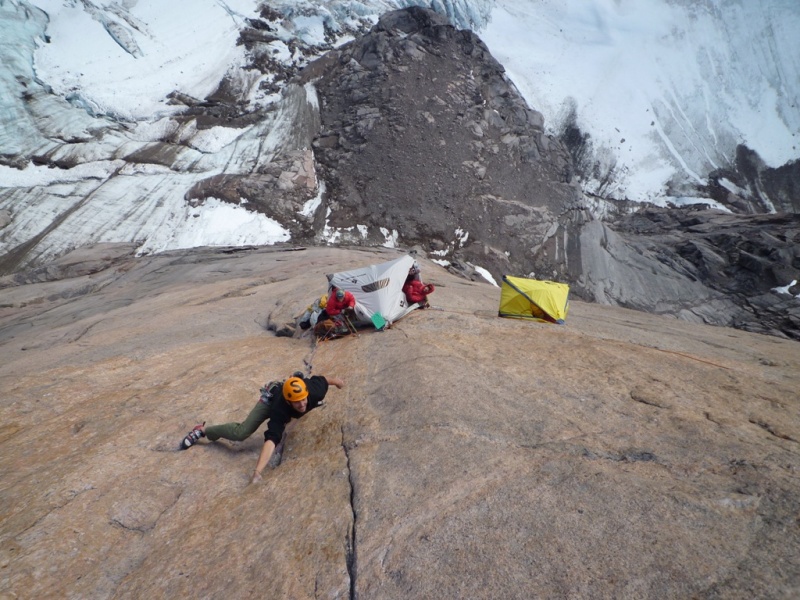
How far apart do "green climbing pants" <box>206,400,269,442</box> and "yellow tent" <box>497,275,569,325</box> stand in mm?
7163

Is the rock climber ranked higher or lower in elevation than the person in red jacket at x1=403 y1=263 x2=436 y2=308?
lower

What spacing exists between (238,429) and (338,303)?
4490 millimetres

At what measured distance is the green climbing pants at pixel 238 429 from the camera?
18.7 feet

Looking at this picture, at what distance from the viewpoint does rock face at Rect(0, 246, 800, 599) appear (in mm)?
3584

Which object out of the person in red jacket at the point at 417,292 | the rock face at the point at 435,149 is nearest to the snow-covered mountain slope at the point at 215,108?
the rock face at the point at 435,149

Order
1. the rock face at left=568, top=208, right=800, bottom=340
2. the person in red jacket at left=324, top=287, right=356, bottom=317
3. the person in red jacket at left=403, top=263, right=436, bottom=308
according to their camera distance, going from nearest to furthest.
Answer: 1. the person in red jacket at left=324, top=287, right=356, bottom=317
2. the person in red jacket at left=403, top=263, right=436, bottom=308
3. the rock face at left=568, top=208, right=800, bottom=340

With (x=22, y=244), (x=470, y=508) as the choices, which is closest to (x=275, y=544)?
(x=470, y=508)

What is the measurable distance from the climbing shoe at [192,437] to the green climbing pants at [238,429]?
0.10 meters

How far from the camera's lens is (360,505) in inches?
174

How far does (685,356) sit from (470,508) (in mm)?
6339

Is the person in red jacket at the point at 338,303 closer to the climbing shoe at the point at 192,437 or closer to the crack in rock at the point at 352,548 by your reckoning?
the climbing shoe at the point at 192,437

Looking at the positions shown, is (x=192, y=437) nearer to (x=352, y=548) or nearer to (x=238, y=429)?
(x=238, y=429)

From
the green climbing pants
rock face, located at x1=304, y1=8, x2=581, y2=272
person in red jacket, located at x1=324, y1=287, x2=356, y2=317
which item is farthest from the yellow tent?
rock face, located at x1=304, y1=8, x2=581, y2=272

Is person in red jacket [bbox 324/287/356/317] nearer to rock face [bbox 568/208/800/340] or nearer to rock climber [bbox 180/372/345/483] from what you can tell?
rock climber [bbox 180/372/345/483]
